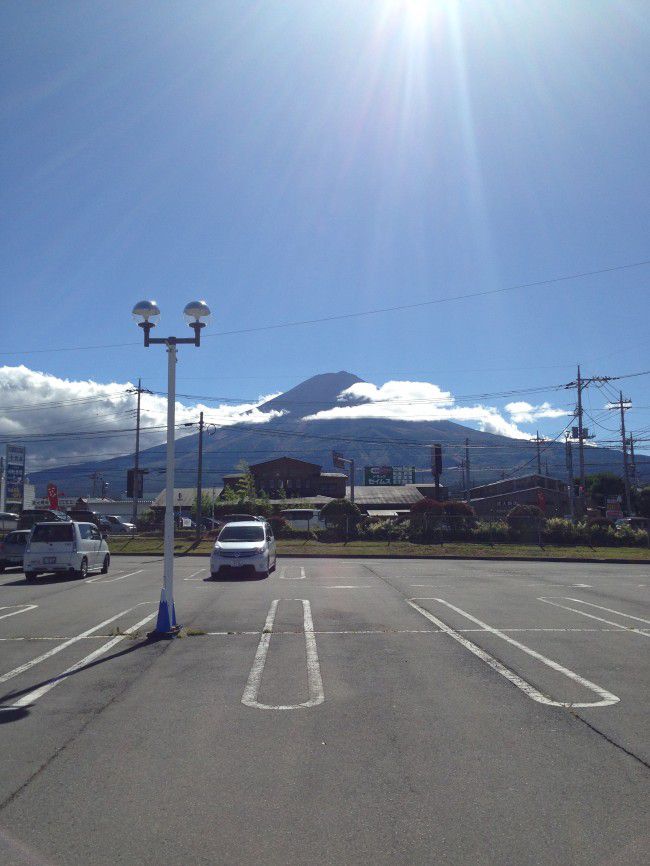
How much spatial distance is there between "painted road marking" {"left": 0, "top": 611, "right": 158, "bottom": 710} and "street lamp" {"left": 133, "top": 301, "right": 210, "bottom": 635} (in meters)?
0.71

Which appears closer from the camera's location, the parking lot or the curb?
the parking lot

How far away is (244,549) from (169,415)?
11066 mm

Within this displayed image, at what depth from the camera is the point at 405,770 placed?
200 inches

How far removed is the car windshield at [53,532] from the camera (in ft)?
68.3

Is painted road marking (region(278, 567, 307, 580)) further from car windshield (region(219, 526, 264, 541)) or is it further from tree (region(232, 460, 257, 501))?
tree (region(232, 460, 257, 501))

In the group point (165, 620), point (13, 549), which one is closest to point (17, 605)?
point (165, 620)

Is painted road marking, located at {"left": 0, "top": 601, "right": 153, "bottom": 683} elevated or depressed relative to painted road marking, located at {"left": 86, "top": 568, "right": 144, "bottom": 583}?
depressed

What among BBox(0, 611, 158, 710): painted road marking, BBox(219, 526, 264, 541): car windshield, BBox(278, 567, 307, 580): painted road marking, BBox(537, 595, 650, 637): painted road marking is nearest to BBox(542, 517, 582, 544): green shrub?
BBox(278, 567, 307, 580): painted road marking

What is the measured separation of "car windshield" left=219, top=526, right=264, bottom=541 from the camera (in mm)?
22484

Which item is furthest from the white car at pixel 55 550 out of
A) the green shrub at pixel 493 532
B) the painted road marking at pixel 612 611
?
the green shrub at pixel 493 532

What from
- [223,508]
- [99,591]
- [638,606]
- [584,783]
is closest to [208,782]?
[584,783]

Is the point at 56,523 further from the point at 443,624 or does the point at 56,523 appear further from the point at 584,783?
the point at 584,783

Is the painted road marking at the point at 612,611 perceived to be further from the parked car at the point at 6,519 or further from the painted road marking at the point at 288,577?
the parked car at the point at 6,519

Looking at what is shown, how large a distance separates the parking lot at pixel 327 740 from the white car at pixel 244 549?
8476 mm
